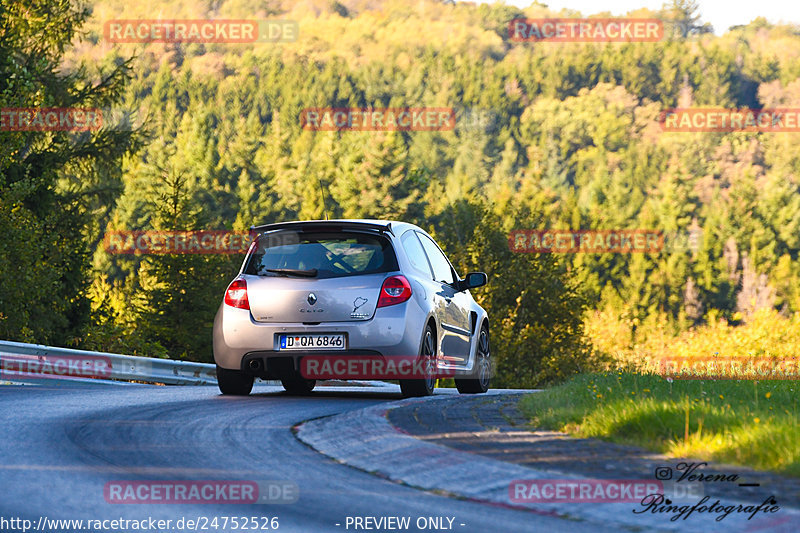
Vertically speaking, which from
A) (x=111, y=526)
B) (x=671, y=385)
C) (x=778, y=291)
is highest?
(x=111, y=526)

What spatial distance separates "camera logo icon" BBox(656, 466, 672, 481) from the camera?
5.56 m

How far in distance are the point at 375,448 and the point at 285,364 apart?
13.3ft

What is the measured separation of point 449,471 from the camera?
5.95 meters

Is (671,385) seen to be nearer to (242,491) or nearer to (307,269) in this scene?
(307,269)

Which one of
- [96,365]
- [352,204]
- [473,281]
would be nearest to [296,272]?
[473,281]

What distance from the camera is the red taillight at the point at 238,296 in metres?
10.9

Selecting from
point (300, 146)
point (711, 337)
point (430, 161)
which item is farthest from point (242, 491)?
point (430, 161)

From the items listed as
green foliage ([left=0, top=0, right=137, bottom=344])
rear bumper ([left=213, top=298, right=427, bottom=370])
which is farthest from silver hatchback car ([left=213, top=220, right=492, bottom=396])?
green foliage ([left=0, top=0, right=137, bottom=344])

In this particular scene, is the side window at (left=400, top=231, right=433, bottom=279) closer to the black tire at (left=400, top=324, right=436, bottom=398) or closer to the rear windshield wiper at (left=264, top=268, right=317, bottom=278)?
the black tire at (left=400, top=324, right=436, bottom=398)

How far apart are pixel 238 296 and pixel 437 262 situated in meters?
2.63

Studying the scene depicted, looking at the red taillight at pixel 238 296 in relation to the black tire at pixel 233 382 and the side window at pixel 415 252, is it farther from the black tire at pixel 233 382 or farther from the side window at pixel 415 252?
the side window at pixel 415 252

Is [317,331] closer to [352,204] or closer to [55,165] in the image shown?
[55,165]

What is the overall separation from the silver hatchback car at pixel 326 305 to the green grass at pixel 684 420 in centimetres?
147

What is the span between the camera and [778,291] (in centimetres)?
10862
